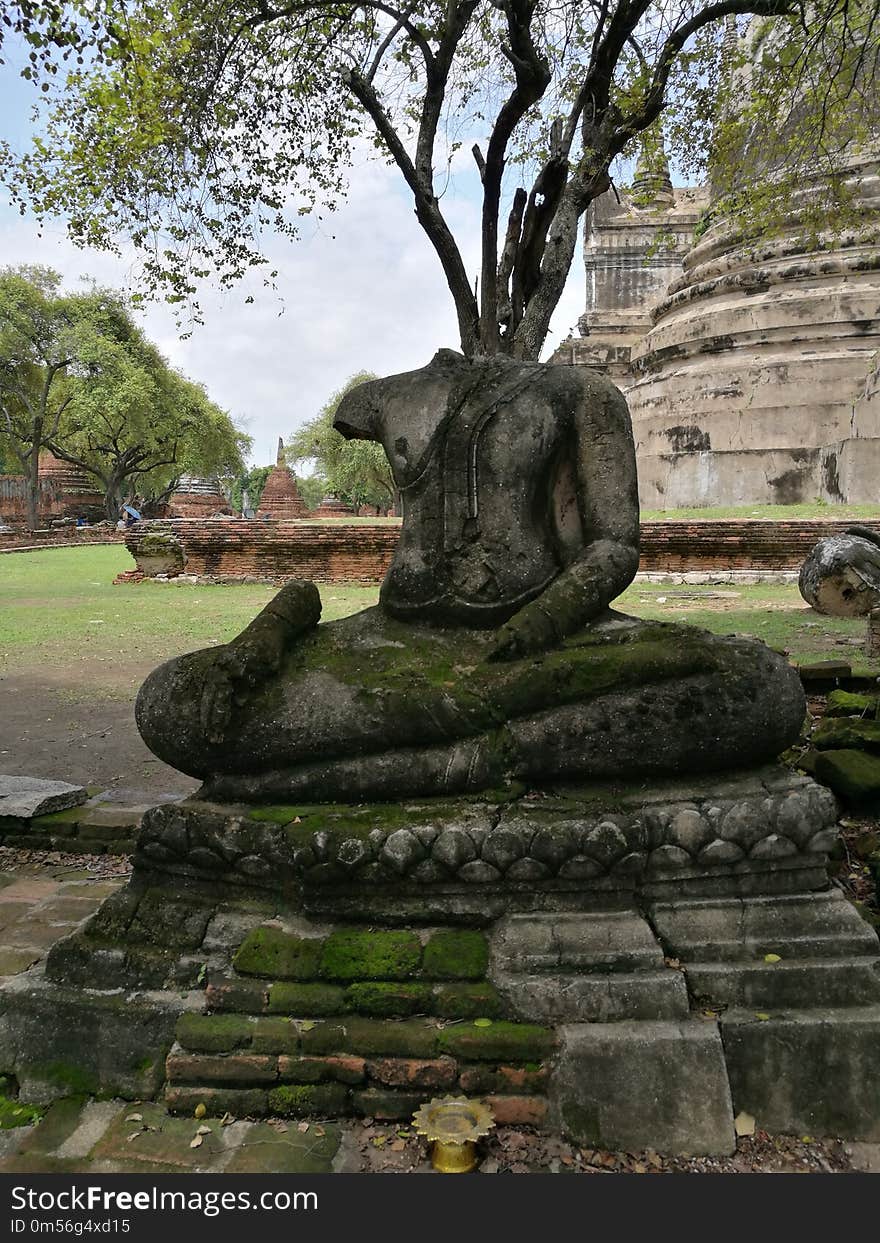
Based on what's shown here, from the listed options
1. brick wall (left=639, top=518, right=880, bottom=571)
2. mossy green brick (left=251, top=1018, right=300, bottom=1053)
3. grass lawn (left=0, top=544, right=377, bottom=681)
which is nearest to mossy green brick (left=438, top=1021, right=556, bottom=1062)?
mossy green brick (left=251, top=1018, right=300, bottom=1053)

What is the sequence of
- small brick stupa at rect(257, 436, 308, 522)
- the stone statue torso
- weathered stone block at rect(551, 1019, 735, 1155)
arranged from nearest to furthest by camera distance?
weathered stone block at rect(551, 1019, 735, 1155), the stone statue torso, small brick stupa at rect(257, 436, 308, 522)

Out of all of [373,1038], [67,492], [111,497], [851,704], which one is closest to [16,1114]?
[373,1038]

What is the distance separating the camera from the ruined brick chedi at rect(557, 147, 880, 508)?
1445 cm

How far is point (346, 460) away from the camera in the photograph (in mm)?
38250

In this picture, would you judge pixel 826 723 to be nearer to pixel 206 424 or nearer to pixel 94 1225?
pixel 94 1225

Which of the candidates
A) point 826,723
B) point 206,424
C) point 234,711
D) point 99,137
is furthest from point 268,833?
point 206,424

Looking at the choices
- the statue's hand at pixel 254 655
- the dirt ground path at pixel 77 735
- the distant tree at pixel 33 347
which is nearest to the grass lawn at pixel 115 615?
the dirt ground path at pixel 77 735

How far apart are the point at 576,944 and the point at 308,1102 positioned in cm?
77

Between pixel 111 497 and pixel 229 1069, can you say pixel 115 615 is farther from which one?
pixel 111 497

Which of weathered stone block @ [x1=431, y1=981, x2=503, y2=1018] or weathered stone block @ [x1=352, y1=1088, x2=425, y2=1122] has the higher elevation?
weathered stone block @ [x1=431, y1=981, x2=503, y2=1018]

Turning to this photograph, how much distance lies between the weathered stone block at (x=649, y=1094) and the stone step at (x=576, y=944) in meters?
0.18

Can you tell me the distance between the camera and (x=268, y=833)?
2.38 m

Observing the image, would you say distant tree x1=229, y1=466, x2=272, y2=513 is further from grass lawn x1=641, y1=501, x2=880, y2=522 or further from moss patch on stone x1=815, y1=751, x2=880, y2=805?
moss patch on stone x1=815, y1=751, x2=880, y2=805

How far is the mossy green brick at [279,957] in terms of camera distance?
7.32ft
